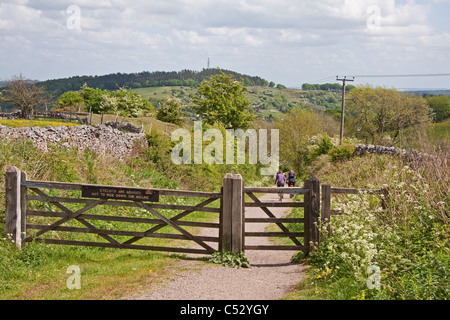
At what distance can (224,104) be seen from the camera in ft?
168

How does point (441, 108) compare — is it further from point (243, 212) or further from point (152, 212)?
point (152, 212)

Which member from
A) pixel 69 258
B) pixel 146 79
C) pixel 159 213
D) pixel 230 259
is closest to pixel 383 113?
pixel 230 259

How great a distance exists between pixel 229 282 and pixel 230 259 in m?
1.18

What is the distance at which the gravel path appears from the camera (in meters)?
7.20

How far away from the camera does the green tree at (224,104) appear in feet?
168

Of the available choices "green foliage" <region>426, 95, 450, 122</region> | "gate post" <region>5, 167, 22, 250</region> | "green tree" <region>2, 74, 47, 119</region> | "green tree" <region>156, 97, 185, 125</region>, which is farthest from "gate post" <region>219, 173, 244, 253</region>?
"green foliage" <region>426, 95, 450, 122</region>

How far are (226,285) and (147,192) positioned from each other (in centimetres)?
263

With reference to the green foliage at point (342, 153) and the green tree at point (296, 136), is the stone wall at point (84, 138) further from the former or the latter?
the green tree at point (296, 136)

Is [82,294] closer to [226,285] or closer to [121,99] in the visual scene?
[226,285]

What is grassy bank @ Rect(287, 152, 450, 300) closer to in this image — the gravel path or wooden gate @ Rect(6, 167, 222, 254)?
the gravel path

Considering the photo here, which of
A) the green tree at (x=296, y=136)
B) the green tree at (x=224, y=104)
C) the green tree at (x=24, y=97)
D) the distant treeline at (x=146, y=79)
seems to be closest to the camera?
the green tree at (x=24, y=97)

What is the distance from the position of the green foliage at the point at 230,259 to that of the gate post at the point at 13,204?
13.2 ft

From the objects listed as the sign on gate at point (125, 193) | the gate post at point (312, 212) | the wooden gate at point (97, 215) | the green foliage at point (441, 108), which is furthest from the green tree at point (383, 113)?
the sign on gate at point (125, 193)
